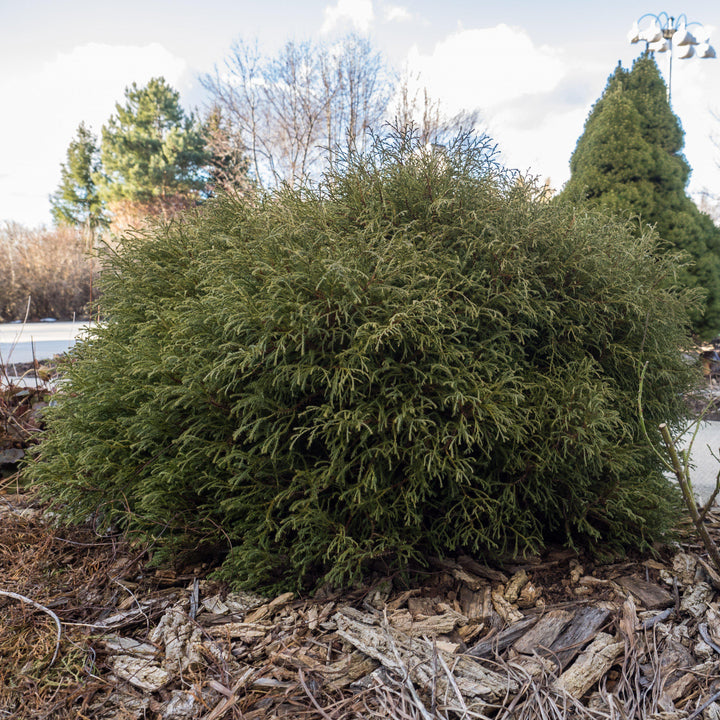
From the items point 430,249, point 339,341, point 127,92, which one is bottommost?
point 339,341

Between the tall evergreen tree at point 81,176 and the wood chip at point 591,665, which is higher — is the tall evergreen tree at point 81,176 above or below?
above

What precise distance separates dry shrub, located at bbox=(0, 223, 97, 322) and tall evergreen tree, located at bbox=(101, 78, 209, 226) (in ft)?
19.7

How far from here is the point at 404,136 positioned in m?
2.82

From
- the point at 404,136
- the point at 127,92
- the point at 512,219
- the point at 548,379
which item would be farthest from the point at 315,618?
the point at 127,92

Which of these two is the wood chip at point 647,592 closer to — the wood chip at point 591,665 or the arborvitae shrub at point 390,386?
the arborvitae shrub at point 390,386

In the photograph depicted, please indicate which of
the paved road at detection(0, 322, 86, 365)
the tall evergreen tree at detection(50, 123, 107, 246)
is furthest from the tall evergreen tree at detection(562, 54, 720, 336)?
the tall evergreen tree at detection(50, 123, 107, 246)

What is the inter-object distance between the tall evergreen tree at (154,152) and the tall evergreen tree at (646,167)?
19640mm

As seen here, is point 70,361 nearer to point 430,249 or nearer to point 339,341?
point 339,341

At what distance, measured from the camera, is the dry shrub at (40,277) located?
17838 mm

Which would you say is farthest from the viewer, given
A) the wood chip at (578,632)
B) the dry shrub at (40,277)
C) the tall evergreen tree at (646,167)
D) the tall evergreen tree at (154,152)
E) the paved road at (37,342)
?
the tall evergreen tree at (154,152)

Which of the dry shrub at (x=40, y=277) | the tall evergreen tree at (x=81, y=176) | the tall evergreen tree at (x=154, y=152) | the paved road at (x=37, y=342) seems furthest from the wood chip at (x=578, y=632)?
the tall evergreen tree at (x=81, y=176)

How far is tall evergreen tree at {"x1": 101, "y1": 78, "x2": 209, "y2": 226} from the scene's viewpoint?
82.3 feet

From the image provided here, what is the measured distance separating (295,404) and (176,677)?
1.06 m

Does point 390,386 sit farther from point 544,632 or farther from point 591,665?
point 591,665
